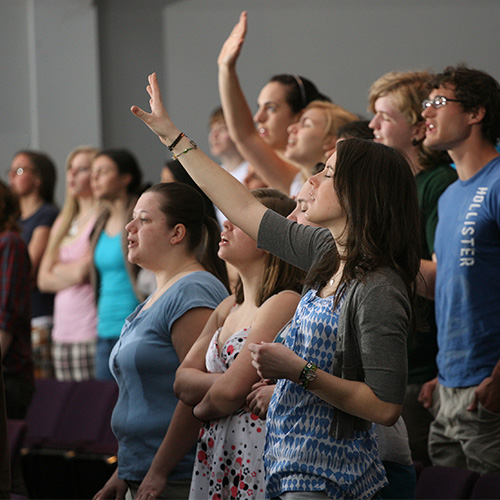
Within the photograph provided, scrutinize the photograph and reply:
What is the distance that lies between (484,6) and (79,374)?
10.4 feet

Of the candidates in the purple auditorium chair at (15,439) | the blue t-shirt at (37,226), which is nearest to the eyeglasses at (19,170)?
the blue t-shirt at (37,226)

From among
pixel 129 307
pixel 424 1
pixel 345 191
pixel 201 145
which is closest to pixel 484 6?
pixel 424 1

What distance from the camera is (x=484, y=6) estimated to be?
15.6 ft

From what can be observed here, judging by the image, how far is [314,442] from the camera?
168cm

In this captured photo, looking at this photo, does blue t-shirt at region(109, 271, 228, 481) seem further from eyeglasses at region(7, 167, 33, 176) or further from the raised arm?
eyeglasses at region(7, 167, 33, 176)

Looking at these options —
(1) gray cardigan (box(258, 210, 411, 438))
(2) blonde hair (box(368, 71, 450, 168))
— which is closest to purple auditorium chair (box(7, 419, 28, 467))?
(1) gray cardigan (box(258, 210, 411, 438))

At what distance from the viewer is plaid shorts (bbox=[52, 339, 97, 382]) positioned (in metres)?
4.78

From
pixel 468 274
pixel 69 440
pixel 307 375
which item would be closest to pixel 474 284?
pixel 468 274

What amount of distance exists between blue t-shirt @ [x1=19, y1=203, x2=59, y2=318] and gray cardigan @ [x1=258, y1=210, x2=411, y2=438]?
147 inches

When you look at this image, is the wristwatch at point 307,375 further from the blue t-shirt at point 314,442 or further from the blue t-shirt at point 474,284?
→ the blue t-shirt at point 474,284

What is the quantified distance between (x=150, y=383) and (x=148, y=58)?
4549 millimetres

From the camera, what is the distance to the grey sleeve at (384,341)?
63.0 inches

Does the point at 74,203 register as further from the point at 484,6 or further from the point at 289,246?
the point at 289,246

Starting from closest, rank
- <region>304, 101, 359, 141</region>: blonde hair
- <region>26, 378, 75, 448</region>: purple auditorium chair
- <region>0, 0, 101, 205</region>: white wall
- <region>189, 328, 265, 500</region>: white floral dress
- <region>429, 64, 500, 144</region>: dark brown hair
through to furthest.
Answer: <region>189, 328, 265, 500</region>: white floral dress < <region>429, 64, 500, 144</region>: dark brown hair < <region>304, 101, 359, 141</region>: blonde hair < <region>26, 378, 75, 448</region>: purple auditorium chair < <region>0, 0, 101, 205</region>: white wall
